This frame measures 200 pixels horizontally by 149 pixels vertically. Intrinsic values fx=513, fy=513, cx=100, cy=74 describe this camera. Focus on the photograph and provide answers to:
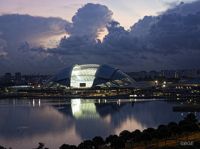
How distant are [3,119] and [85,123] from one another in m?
5.74

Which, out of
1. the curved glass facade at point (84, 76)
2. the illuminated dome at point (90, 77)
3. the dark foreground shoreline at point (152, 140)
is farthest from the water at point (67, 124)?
the curved glass facade at point (84, 76)

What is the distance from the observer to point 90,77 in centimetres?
6956

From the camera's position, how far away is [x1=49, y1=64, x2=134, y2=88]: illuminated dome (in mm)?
68062

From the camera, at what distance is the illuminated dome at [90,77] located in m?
68.1

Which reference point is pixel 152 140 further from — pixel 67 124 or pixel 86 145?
pixel 67 124

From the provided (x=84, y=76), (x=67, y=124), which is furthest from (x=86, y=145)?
(x=84, y=76)

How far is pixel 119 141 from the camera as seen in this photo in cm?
1675

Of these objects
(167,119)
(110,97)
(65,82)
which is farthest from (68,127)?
(65,82)

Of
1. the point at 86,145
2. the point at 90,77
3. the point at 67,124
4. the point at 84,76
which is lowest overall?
the point at 67,124

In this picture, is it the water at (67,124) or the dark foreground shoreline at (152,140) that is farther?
the water at (67,124)

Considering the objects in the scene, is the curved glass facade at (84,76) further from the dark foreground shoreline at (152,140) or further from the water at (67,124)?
the dark foreground shoreline at (152,140)

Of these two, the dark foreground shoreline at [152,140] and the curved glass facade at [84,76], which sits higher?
the curved glass facade at [84,76]

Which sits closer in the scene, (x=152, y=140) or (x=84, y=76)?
(x=152, y=140)

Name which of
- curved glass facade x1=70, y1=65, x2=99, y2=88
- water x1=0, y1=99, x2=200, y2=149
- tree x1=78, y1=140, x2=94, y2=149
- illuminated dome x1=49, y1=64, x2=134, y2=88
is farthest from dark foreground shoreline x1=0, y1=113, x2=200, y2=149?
curved glass facade x1=70, y1=65, x2=99, y2=88
